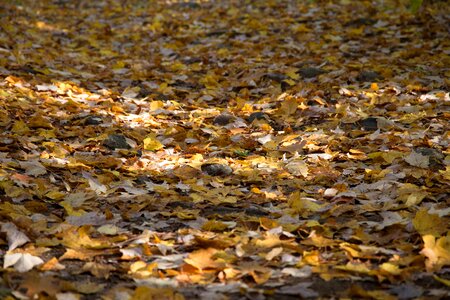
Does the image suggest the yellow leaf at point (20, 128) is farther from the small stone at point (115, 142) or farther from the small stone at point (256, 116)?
the small stone at point (256, 116)

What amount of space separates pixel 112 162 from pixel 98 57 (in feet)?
11.0

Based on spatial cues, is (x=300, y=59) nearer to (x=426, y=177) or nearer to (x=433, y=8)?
(x=433, y=8)

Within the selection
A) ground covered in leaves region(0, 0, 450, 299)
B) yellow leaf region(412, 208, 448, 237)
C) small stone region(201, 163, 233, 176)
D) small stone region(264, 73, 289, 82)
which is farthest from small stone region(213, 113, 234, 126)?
yellow leaf region(412, 208, 448, 237)

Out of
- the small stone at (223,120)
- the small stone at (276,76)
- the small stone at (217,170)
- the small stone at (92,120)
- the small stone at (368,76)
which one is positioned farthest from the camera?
the small stone at (276,76)

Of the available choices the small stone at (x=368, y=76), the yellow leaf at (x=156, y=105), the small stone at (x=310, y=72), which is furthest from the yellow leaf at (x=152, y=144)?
the small stone at (x=368, y=76)

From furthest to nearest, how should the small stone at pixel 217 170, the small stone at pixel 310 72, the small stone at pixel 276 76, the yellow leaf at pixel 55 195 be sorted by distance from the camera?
the small stone at pixel 310 72, the small stone at pixel 276 76, the small stone at pixel 217 170, the yellow leaf at pixel 55 195

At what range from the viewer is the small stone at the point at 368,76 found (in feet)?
18.1

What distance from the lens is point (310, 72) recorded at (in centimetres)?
579

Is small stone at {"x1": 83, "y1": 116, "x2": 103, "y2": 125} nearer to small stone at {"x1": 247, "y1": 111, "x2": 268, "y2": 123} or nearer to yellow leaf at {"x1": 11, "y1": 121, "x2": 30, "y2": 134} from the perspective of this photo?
yellow leaf at {"x1": 11, "y1": 121, "x2": 30, "y2": 134}

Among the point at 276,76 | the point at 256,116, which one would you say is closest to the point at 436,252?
the point at 256,116

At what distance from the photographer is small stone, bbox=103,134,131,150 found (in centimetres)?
403

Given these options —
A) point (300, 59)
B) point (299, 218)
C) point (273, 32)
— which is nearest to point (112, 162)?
point (299, 218)

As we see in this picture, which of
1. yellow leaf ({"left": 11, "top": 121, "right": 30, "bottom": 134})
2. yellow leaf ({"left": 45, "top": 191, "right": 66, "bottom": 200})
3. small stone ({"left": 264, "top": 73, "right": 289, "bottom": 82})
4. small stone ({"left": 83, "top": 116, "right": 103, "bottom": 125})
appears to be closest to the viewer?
yellow leaf ({"left": 45, "top": 191, "right": 66, "bottom": 200})

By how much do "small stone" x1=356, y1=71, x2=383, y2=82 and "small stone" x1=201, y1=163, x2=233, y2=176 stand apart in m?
2.35
